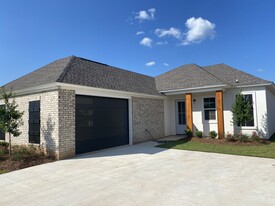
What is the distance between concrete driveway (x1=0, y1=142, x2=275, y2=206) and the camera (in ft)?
12.4

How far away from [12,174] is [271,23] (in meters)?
15.6

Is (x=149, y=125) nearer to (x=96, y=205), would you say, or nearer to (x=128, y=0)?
(x=128, y=0)

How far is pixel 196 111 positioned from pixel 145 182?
32.2 feet

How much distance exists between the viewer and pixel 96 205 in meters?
3.57

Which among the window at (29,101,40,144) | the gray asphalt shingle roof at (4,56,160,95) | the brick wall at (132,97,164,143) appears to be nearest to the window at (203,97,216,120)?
the brick wall at (132,97,164,143)

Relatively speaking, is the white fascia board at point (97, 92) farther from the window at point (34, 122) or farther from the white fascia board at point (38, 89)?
the window at point (34, 122)

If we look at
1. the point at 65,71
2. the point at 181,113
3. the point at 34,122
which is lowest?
the point at 34,122

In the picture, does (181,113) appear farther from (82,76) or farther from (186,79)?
(82,76)

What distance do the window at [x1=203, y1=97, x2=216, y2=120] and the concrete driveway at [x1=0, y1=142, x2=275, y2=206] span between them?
5.95 m

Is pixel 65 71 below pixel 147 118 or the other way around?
the other way around

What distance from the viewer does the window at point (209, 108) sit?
42.6 ft

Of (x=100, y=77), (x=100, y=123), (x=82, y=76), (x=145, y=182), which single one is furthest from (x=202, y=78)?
(x=145, y=182)

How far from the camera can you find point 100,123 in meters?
9.43

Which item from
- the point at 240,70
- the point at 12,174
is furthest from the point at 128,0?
the point at 12,174
